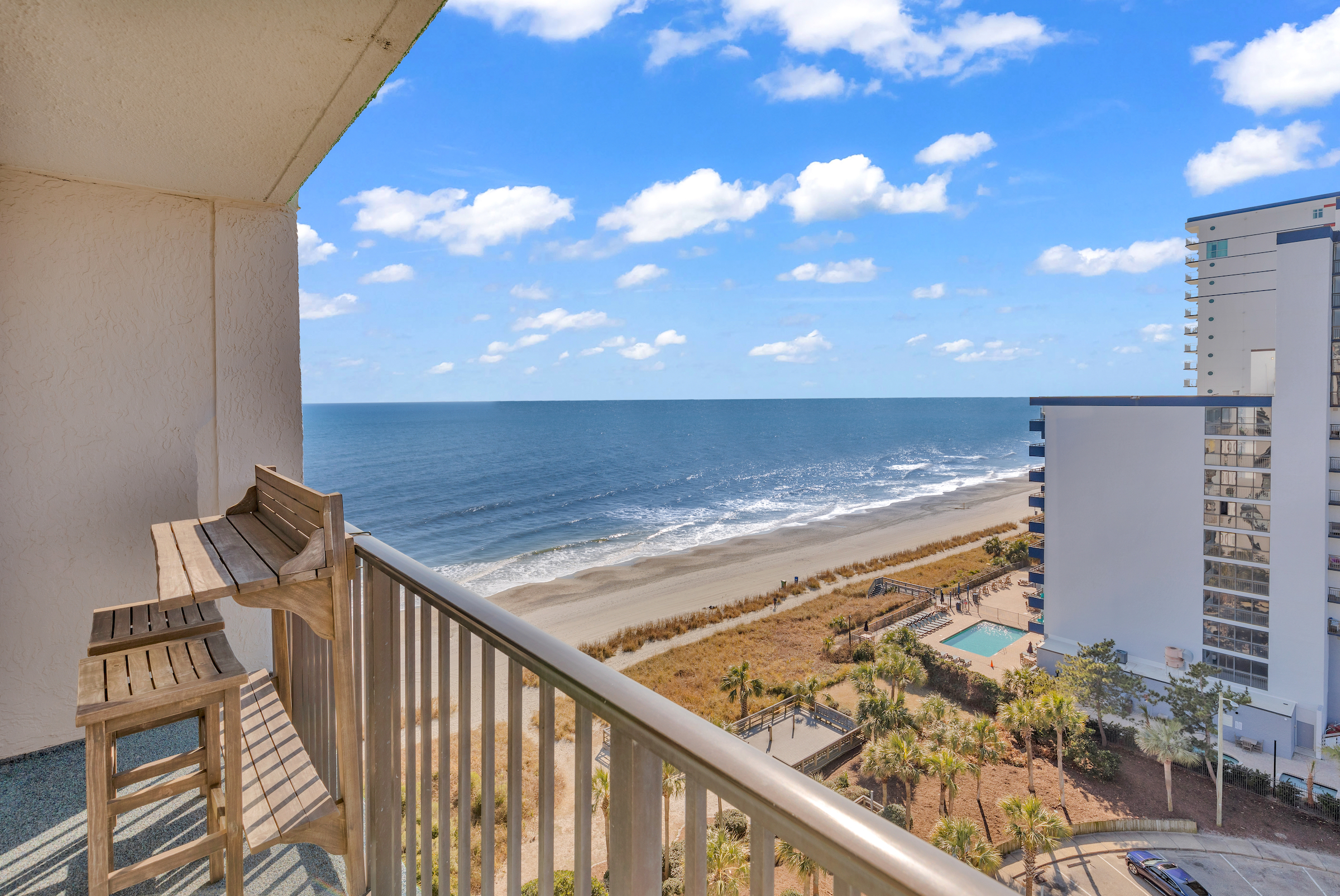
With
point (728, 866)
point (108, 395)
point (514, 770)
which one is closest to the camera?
point (514, 770)

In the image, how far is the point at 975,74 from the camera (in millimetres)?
58969

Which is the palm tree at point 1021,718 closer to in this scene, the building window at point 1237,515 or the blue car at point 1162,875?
the blue car at point 1162,875

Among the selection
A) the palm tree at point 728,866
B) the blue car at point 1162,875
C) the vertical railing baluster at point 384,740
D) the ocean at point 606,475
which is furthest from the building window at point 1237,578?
the vertical railing baluster at point 384,740

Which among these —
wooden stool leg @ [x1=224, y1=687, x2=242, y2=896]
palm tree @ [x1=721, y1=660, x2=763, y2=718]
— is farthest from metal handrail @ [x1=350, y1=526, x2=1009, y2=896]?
palm tree @ [x1=721, y1=660, x2=763, y2=718]

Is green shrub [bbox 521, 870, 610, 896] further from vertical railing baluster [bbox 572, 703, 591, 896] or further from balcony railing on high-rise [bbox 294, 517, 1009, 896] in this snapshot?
vertical railing baluster [bbox 572, 703, 591, 896]

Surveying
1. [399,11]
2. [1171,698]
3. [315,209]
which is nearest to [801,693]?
[1171,698]

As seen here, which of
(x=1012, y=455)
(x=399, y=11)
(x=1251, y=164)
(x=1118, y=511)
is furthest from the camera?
(x=1012, y=455)

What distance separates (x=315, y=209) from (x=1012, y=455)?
6559 centimetres

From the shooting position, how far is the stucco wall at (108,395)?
2.04m

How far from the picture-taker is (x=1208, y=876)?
9266 mm

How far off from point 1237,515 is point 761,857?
2050 centimetres

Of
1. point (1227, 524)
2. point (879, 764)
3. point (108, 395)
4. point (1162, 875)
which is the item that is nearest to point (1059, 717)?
point (1162, 875)

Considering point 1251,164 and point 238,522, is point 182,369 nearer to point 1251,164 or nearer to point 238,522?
point 238,522

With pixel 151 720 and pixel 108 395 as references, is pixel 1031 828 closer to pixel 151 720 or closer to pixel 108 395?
pixel 151 720
